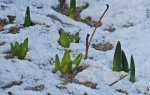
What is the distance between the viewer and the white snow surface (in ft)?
13.2

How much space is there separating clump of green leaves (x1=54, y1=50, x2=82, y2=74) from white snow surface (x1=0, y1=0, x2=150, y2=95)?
0.08 meters

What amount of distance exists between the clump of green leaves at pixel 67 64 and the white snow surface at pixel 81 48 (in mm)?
82

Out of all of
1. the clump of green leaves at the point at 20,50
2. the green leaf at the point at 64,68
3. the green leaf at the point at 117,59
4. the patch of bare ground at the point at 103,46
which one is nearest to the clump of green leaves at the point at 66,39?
the patch of bare ground at the point at 103,46

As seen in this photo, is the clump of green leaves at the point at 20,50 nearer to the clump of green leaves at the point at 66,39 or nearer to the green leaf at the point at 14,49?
the green leaf at the point at 14,49

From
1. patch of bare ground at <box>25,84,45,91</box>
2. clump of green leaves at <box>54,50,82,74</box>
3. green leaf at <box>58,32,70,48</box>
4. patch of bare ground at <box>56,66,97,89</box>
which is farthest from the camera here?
green leaf at <box>58,32,70,48</box>

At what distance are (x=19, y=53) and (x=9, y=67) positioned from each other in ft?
0.84

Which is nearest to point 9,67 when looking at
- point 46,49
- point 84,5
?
point 46,49

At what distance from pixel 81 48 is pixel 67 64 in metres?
0.74

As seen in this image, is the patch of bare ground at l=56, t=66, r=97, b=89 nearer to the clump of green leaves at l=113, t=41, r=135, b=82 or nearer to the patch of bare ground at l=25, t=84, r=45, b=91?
the patch of bare ground at l=25, t=84, r=45, b=91

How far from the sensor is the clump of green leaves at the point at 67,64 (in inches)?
165

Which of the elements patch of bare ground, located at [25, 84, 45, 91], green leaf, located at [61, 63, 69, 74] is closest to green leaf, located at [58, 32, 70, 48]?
green leaf, located at [61, 63, 69, 74]

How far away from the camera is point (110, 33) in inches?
212

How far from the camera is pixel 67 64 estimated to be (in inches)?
165

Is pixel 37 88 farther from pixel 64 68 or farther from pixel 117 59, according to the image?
pixel 117 59
